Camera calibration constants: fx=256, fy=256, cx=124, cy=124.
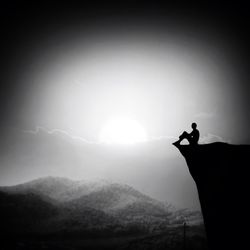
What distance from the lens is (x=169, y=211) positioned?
13338cm

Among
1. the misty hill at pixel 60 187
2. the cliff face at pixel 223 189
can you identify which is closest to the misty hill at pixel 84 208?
the misty hill at pixel 60 187

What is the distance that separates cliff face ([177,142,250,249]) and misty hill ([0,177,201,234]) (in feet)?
232

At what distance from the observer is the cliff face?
8.70m

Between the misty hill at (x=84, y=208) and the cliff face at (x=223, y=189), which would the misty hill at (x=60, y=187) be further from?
the cliff face at (x=223, y=189)

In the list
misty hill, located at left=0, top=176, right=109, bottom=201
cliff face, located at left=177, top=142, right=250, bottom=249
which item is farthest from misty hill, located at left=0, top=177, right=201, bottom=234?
cliff face, located at left=177, top=142, right=250, bottom=249

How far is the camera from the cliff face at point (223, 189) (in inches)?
343

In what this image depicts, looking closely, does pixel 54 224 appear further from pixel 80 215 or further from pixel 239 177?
pixel 239 177

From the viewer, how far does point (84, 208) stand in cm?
11325

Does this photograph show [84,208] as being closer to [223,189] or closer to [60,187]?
A: [60,187]

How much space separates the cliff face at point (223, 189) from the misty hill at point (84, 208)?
70.6m

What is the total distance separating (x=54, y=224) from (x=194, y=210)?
256 ft

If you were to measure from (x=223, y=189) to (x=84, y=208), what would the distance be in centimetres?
11166

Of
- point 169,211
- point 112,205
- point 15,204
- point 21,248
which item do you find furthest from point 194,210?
point 21,248

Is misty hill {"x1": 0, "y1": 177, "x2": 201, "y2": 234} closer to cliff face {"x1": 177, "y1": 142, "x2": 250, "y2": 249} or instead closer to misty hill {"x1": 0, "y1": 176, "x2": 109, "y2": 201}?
misty hill {"x1": 0, "y1": 176, "x2": 109, "y2": 201}
